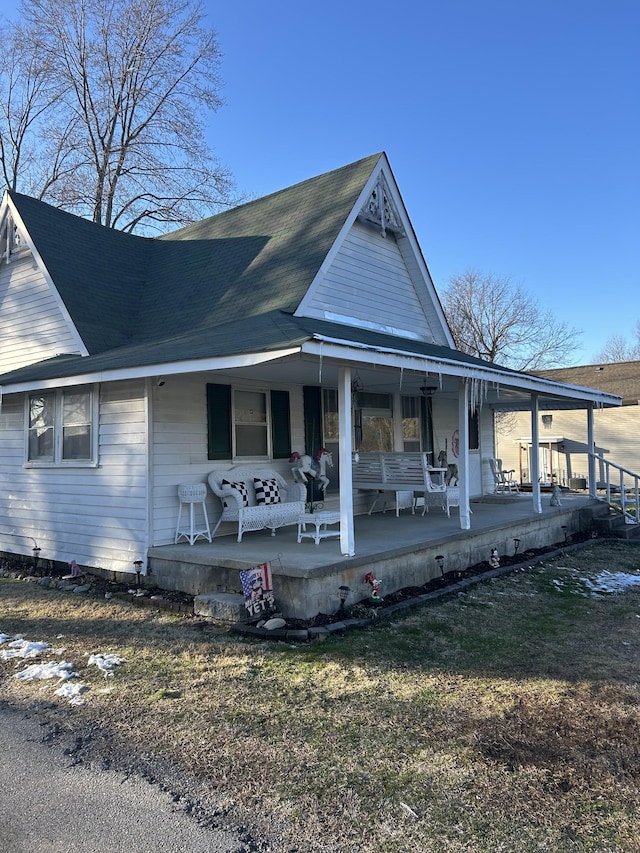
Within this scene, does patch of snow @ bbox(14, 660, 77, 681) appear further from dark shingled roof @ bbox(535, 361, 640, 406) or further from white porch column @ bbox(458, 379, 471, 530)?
dark shingled roof @ bbox(535, 361, 640, 406)

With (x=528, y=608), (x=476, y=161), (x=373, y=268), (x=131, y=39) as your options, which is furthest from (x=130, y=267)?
(x=131, y=39)

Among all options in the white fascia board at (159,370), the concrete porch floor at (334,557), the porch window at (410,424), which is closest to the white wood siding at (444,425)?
the porch window at (410,424)

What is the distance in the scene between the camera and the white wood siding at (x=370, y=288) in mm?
9125

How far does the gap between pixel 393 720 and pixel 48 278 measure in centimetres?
897

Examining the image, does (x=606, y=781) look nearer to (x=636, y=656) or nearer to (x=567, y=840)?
(x=567, y=840)

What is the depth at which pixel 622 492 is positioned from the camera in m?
12.1

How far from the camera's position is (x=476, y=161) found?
814 inches

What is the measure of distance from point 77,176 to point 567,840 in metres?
25.8

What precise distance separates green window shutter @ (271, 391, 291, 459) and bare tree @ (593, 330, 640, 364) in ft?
144

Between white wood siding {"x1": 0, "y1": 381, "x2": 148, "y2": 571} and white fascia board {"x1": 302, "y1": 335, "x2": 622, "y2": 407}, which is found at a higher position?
white fascia board {"x1": 302, "y1": 335, "x2": 622, "y2": 407}

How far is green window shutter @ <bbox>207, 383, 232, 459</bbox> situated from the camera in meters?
8.09

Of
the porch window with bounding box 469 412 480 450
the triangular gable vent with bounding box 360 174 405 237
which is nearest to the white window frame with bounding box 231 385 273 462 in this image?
the triangular gable vent with bounding box 360 174 405 237

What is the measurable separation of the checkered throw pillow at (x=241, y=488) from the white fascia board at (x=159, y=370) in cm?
170

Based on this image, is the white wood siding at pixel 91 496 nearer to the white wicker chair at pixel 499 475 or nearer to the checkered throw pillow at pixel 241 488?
the checkered throw pillow at pixel 241 488
